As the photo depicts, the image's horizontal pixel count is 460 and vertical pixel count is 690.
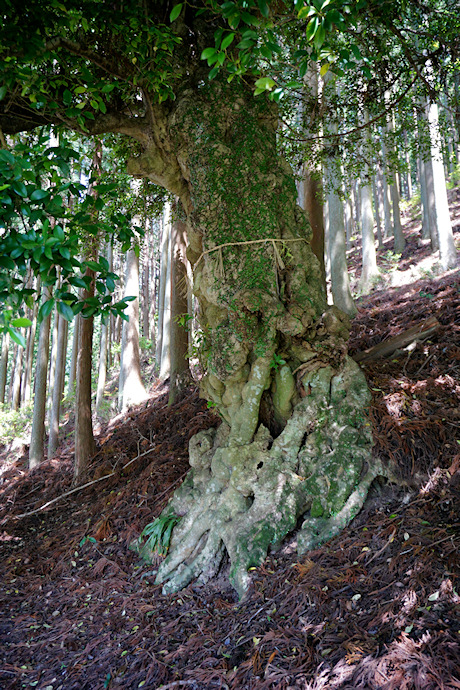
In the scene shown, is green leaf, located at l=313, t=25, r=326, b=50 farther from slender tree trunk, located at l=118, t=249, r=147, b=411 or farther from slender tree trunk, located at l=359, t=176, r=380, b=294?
slender tree trunk, located at l=359, t=176, r=380, b=294

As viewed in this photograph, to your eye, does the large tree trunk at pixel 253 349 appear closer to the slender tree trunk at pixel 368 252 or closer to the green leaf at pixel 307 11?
the green leaf at pixel 307 11

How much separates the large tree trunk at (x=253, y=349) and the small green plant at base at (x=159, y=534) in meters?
0.09

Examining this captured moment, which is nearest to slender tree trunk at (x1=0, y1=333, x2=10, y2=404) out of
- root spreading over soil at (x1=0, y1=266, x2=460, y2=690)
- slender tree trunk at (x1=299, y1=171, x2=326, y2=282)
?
root spreading over soil at (x1=0, y1=266, x2=460, y2=690)

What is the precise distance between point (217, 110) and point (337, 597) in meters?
4.64

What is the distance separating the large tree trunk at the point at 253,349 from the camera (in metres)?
4.16

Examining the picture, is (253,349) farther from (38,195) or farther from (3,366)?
(3,366)

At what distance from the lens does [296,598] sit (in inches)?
127

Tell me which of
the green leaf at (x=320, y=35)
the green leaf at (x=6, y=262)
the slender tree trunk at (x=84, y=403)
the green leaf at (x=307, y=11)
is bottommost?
the slender tree trunk at (x=84, y=403)

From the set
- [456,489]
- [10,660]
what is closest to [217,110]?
[456,489]

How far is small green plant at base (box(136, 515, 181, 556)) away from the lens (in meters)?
4.61

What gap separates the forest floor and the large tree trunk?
35cm

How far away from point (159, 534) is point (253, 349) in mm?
2208

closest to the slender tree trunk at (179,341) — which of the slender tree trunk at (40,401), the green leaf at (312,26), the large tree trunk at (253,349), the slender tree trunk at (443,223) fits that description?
the slender tree trunk at (40,401)

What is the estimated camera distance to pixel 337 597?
305cm
